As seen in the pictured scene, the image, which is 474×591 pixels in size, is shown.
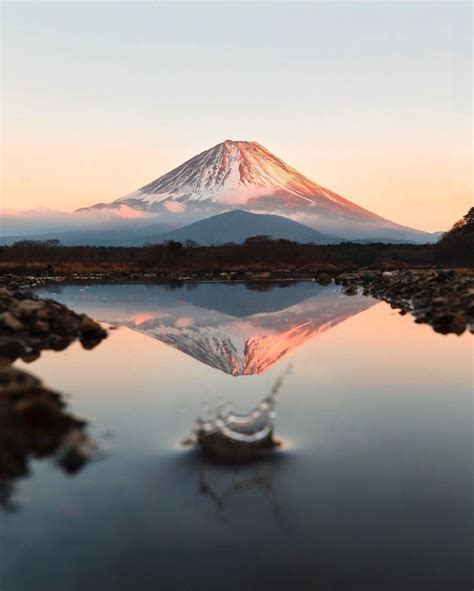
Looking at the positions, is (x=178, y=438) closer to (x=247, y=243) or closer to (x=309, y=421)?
(x=309, y=421)

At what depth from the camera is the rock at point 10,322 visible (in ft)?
50.4

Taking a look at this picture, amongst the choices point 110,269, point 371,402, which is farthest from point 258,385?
point 110,269

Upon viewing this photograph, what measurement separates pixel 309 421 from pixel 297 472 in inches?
83.4

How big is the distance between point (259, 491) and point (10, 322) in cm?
1125

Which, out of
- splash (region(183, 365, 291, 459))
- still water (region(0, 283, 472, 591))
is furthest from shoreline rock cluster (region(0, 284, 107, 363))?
splash (region(183, 365, 291, 459))

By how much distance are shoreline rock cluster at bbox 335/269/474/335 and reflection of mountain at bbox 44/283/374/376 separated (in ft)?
6.09

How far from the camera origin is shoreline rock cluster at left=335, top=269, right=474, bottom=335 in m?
18.9

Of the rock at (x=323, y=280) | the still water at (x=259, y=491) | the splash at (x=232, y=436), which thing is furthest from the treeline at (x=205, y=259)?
the splash at (x=232, y=436)

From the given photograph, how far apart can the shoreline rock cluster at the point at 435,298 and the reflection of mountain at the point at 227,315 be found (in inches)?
73.1

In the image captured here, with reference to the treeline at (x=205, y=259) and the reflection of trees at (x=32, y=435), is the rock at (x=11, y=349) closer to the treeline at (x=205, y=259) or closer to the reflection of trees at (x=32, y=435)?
the reflection of trees at (x=32, y=435)

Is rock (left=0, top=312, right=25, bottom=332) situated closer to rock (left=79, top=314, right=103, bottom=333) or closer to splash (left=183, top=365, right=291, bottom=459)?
rock (left=79, top=314, right=103, bottom=333)

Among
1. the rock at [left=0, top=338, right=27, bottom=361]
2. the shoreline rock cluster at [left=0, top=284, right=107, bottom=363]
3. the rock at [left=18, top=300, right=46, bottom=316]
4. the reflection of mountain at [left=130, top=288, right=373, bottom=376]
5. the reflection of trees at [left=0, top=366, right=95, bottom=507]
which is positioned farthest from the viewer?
the rock at [left=18, top=300, right=46, bottom=316]

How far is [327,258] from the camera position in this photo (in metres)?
67.4

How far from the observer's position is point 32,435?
6891 mm
